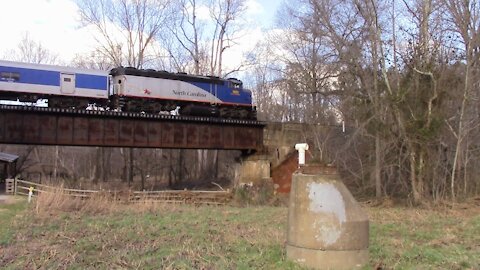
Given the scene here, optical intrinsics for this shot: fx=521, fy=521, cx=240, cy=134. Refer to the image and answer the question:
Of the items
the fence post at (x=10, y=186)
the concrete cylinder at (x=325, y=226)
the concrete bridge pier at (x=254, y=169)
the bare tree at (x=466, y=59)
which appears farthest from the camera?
the concrete bridge pier at (x=254, y=169)

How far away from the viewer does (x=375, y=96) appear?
29.5 meters

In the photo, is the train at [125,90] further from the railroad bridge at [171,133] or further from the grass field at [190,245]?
the grass field at [190,245]

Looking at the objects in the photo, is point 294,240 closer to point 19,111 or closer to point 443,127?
point 443,127

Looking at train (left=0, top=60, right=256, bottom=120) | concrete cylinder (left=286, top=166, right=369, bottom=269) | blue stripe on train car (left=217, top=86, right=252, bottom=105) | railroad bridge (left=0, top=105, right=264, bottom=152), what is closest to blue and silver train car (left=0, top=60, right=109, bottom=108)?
train (left=0, top=60, right=256, bottom=120)

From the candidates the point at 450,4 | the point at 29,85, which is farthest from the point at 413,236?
the point at 29,85

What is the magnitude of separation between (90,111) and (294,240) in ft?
81.3

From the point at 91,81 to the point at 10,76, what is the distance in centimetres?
458

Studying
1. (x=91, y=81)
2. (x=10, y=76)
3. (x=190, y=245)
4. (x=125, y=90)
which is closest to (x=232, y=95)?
(x=125, y=90)

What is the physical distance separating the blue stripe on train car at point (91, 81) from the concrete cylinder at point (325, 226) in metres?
26.6

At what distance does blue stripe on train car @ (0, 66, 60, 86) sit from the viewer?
30.4 metres

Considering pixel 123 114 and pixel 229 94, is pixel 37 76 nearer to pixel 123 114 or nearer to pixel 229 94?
pixel 123 114

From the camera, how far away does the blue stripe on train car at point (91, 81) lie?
31.6 m

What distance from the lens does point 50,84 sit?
30.8 meters

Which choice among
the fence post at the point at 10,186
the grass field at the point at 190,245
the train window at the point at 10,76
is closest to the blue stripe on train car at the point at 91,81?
the train window at the point at 10,76
